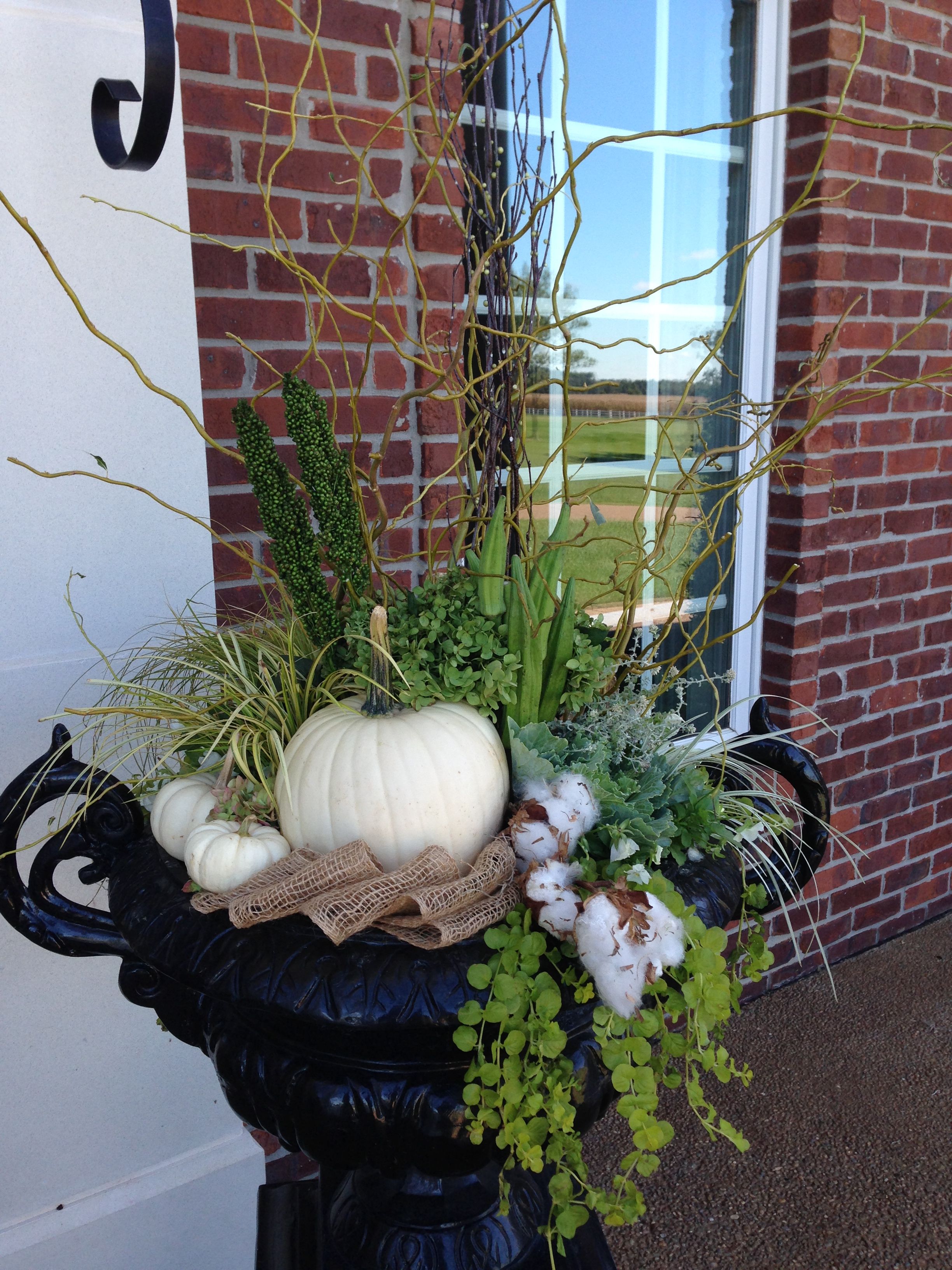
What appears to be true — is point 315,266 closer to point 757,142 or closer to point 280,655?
point 280,655

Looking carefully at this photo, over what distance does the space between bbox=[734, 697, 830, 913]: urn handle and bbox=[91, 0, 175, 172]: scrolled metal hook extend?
1.13 m

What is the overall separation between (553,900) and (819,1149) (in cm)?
180

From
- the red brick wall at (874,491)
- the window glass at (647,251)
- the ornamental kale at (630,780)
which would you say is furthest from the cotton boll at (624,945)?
the red brick wall at (874,491)

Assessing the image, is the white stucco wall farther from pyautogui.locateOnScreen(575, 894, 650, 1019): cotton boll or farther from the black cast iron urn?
pyautogui.locateOnScreen(575, 894, 650, 1019): cotton boll

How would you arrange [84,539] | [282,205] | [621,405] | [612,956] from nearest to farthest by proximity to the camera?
[612,956]
[84,539]
[282,205]
[621,405]

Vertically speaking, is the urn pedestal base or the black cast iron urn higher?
the black cast iron urn

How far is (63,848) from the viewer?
50.9 inches

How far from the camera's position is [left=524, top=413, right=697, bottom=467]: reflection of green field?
2.55 m

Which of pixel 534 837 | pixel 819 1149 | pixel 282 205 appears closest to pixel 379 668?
pixel 534 837

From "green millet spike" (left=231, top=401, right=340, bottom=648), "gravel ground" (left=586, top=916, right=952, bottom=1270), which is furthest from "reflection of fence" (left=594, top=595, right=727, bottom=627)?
"green millet spike" (left=231, top=401, right=340, bottom=648)

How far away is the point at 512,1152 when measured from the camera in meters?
1.00

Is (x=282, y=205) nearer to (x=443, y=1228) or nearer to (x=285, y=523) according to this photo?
(x=285, y=523)

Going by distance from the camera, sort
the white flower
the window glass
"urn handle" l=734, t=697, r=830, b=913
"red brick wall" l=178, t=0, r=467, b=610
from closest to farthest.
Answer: the white flower
"urn handle" l=734, t=697, r=830, b=913
"red brick wall" l=178, t=0, r=467, b=610
the window glass

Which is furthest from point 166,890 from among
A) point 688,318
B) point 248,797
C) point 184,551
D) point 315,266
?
point 688,318
